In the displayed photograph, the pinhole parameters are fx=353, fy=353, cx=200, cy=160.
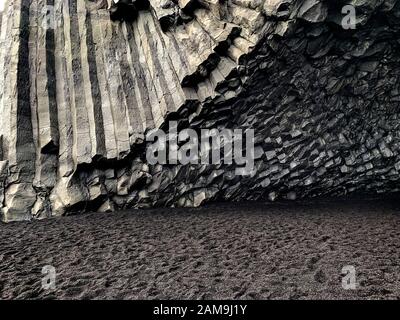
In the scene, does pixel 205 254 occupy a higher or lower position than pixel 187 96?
lower

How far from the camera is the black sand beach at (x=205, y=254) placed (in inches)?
236

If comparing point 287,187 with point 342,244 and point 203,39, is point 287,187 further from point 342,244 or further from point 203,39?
point 203,39

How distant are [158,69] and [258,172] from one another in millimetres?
4686

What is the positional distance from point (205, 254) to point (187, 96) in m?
4.80

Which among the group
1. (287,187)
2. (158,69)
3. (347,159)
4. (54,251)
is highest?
(158,69)

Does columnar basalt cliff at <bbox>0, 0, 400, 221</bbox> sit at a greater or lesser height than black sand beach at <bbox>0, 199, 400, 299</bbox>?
greater

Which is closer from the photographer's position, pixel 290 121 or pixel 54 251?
pixel 54 251

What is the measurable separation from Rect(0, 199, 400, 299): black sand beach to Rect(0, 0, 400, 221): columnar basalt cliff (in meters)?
1.19

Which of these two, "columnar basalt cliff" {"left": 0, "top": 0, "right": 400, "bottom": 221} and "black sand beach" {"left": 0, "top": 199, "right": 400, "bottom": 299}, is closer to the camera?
"black sand beach" {"left": 0, "top": 199, "right": 400, "bottom": 299}

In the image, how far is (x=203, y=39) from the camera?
1012 cm

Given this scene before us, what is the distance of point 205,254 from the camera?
24.6ft

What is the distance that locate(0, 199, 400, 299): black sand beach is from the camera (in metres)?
5.99
